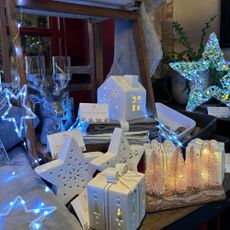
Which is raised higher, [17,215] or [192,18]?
[192,18]

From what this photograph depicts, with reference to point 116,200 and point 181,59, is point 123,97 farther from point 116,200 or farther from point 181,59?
point 181,59

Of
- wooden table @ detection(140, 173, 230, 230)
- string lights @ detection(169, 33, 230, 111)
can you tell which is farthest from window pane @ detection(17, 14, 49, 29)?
wooden table @ detection(140, 173, 230, 230)

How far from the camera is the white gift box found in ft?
1.55

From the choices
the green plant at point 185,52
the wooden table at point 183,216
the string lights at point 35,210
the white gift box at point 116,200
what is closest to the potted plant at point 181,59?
the green plant at point 185,52

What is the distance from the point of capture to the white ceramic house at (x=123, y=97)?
0.78 meters

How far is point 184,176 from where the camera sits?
618 mm

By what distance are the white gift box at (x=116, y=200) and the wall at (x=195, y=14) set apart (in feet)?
5.05

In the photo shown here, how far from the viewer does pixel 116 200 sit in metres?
0.47

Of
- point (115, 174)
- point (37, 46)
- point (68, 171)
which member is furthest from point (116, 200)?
point (37, 46)

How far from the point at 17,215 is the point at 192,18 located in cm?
181

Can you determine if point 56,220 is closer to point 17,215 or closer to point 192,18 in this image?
point 17,215

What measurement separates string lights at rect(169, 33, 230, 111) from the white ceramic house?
597mm

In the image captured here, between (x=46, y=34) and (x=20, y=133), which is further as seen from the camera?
(x=46, y=34)

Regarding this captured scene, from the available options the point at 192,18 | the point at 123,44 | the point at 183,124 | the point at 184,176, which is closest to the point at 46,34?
the point at 123,44
